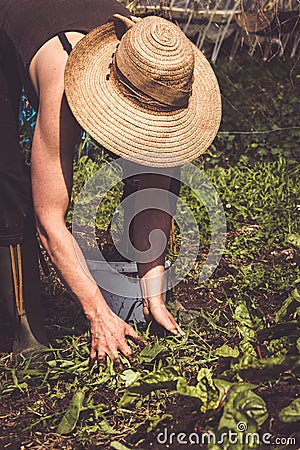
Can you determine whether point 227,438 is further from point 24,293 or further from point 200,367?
point 24,293

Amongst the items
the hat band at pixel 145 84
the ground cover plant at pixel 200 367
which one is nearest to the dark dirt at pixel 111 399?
the ground cover plant at pixel 200 367

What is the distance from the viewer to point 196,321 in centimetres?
316

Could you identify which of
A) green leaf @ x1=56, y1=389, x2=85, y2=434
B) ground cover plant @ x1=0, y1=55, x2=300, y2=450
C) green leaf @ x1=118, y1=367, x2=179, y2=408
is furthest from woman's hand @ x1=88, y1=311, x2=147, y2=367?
green leaf @ x1=118, y1=367, x2=179, y2=408

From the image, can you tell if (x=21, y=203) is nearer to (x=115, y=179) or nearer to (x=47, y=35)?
(x=47, y=35)

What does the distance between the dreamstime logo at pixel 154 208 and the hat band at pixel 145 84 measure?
0.52 m

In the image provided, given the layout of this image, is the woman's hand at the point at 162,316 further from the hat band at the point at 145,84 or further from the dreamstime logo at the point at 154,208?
the hat band at the point at 145,84

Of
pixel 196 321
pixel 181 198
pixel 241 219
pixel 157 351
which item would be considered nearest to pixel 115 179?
pixel 181 198

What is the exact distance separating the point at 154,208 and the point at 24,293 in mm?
600

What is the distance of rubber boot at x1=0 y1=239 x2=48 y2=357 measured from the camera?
2.95 metres

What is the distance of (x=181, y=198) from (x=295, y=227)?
2.67 ft

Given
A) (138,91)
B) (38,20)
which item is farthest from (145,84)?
(38,20)

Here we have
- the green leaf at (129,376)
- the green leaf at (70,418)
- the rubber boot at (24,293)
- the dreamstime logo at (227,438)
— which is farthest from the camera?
the rubber boot at (24,293)

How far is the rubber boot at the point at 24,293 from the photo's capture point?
295 cm

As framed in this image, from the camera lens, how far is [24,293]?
2996 mm
